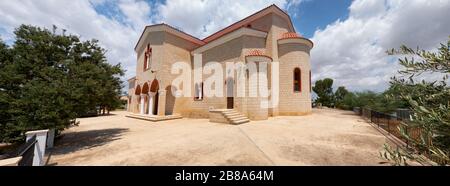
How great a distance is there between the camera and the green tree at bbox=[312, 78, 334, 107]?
32.3 metres

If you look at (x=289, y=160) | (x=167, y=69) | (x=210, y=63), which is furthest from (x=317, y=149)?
(x=167, y=69)

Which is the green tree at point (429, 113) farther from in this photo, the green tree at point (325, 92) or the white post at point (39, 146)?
the green tree at point (325, 92)

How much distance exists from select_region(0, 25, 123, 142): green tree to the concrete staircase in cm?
665

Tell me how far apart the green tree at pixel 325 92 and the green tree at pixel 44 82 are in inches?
1406

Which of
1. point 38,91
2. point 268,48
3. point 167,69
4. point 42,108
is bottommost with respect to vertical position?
point 42,108

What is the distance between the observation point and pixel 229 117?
35.2 ft

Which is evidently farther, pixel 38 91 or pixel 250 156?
pixel 38 91

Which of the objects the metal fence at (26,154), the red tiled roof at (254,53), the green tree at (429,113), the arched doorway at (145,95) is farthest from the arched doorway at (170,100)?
the green tree at (429,113)

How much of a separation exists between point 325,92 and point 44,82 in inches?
1505

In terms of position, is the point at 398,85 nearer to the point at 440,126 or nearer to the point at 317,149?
the point at 440,126

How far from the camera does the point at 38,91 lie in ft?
16.2

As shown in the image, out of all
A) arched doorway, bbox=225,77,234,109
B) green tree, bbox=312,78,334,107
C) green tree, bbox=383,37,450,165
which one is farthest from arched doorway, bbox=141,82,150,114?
green tree, bbox=312,78,334,107

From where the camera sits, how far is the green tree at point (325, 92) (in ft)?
106
